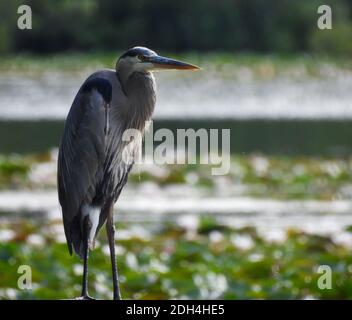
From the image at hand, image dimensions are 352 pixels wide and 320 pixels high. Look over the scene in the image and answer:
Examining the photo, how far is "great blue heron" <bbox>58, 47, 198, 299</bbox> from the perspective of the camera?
103 inches

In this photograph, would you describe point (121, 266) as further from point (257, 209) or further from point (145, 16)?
point (145, 16)

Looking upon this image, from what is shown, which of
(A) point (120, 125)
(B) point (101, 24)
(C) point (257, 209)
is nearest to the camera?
(A) point (120, 125)

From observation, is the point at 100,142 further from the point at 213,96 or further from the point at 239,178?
the point at 213,96

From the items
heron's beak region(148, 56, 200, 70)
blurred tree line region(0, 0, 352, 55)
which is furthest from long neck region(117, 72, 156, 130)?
blurred tree line region(0, 0, 352, 55)

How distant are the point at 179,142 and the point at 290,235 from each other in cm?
855

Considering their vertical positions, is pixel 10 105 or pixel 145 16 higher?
pixel 145 16

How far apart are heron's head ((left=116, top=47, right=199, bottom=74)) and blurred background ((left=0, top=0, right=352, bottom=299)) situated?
2643mm

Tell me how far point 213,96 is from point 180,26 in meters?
12.1

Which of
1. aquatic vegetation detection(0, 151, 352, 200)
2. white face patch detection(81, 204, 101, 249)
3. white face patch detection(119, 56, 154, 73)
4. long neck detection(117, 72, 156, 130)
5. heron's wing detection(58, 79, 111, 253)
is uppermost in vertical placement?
white face patch detection(119, 56, 154, 73)

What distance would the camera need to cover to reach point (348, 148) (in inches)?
624

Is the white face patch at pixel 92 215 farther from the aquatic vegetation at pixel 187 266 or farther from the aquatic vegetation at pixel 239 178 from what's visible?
the aquatic vegetation at pixel 239 178

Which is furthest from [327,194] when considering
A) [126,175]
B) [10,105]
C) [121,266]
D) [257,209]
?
[10,105]
